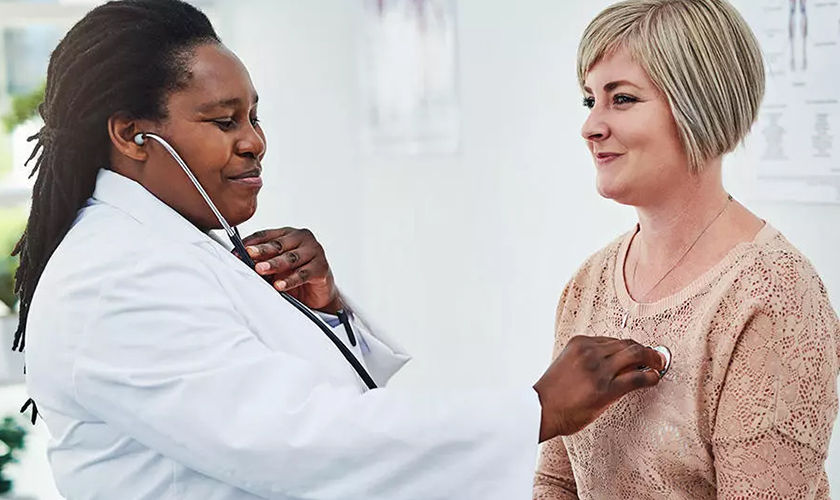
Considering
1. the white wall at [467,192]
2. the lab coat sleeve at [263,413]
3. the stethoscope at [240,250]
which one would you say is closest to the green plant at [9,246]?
the white wall at [467,192]

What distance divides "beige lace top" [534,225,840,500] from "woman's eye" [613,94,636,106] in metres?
0.23

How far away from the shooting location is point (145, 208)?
138 cm

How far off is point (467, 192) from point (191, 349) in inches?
68.1

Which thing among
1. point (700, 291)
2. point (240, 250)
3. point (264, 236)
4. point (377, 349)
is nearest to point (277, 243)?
point (264, 236)

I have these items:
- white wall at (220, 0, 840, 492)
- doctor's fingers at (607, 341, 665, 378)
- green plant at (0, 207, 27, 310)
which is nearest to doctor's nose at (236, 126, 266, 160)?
doctor's fingers at (607, 341, 665, 378)

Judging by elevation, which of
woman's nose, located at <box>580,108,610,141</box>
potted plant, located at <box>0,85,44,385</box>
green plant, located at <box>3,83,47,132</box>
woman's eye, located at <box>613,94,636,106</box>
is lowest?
potted plant, located at <box>0,85,44,385</box>

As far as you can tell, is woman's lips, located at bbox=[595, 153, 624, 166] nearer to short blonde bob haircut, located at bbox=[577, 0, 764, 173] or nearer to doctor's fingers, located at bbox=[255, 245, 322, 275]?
short blonde bob haircut, located at bbox=[577, 0, 764, 173]

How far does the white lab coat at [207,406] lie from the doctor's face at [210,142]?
0.23ft

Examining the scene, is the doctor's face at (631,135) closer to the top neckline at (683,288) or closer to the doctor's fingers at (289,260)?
the top neckline at (683,288)

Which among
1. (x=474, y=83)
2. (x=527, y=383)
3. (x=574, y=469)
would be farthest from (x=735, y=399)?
(x=474, y=83)

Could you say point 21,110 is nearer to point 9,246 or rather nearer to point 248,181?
point 9,246

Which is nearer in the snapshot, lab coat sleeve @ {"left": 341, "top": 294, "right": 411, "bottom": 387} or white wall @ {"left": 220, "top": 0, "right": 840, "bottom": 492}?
lab coat sleeve @ {"left": 341, "top": 294, "right": 411, "bottom": 387}

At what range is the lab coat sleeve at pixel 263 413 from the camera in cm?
124

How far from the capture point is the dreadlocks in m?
1.38
